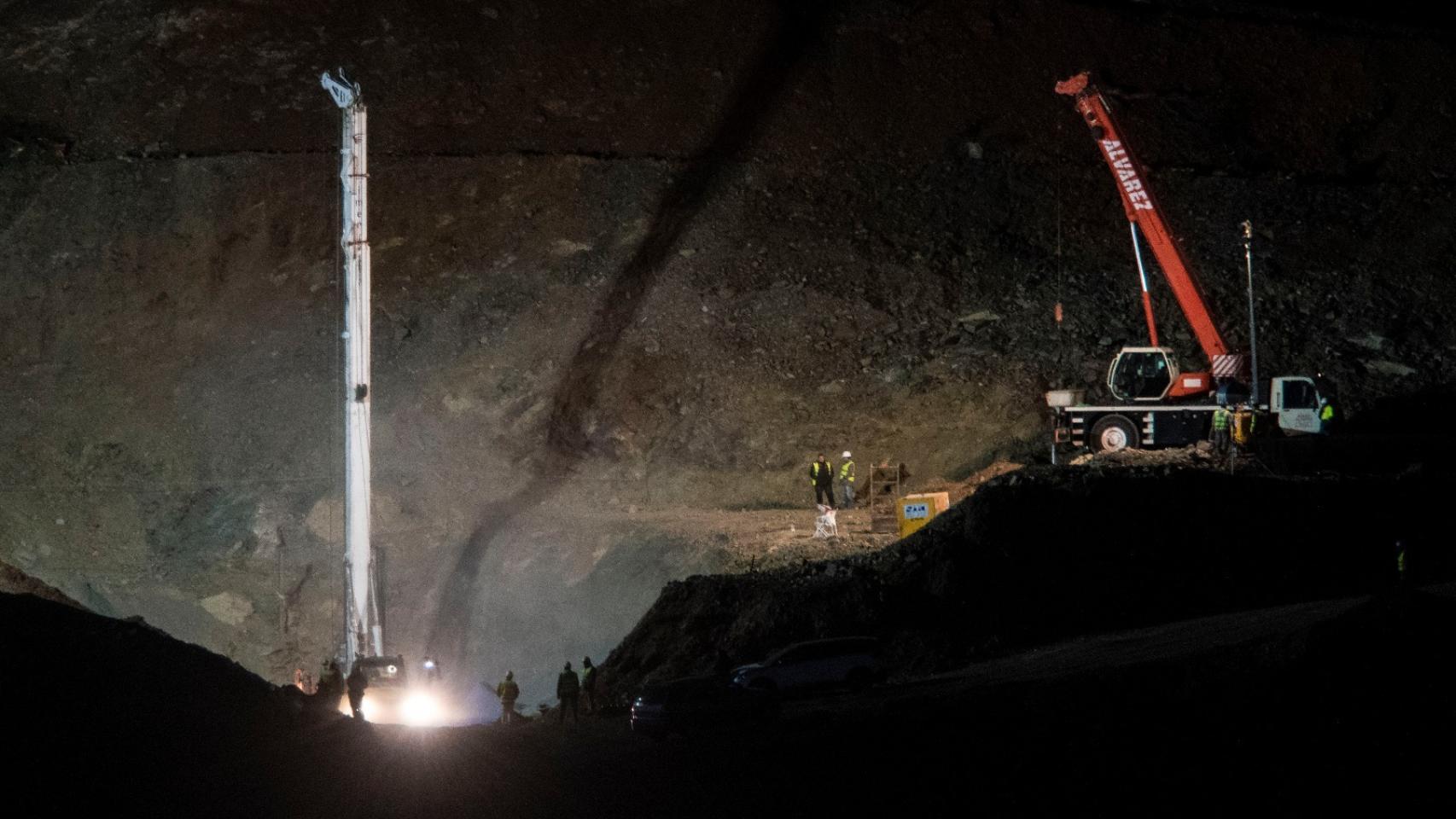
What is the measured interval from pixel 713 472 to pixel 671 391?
8.24 feet

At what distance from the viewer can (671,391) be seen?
34469 mm

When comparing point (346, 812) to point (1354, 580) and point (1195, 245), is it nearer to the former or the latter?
point (1354, 580)

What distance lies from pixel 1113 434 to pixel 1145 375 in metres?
1.61

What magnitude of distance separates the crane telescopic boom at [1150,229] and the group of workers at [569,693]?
50.2ft

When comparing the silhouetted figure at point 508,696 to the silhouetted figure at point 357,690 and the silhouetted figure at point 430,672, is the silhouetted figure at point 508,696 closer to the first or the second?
the silhouetted figure at point 430,672

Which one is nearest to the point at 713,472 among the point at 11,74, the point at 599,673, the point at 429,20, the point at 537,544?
the point at 537,544

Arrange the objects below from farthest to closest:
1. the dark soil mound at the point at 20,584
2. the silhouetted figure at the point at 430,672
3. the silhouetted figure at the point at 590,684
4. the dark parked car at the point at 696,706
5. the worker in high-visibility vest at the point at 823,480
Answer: the worker in high-visibility vest at the point at 823,480 → the silhouetted figure at the point at 430,672 → the dark soil mound at the point at 20,584 → the silhouetted figure at the point at 590,684 → the dark parked car at the point at 696,706

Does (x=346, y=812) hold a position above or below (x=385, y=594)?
below

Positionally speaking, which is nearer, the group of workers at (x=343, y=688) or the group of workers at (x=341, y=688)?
the group of workers at (x=343, y=688)

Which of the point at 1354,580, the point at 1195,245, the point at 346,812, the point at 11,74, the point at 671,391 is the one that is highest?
the point at 11,74

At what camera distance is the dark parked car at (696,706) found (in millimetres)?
16875

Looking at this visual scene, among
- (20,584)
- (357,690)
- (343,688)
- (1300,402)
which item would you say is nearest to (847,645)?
(357,690)

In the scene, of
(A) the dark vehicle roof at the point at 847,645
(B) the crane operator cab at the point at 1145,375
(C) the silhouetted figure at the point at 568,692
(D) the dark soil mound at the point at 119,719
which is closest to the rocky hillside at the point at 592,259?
(B) the crane operator cab at the point at 1145,375

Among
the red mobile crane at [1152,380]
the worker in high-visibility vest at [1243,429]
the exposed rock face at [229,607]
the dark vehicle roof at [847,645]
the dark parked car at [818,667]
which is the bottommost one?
the dark parked car at [818,667]
